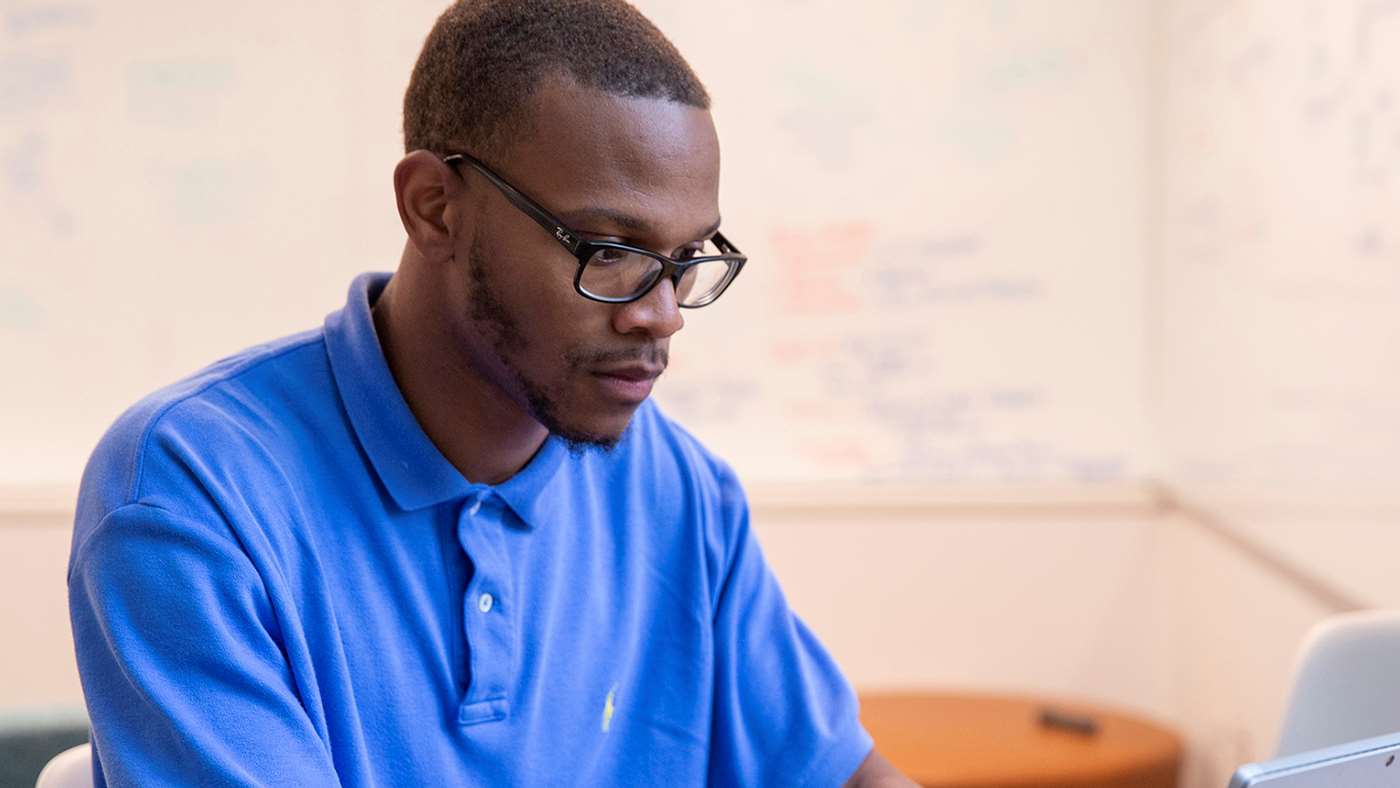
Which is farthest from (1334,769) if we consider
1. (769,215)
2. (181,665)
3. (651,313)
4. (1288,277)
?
(769,215)

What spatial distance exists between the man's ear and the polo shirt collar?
→ 7 centimetres

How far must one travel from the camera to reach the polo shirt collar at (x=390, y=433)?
110 cm

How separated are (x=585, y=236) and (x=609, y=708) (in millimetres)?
384

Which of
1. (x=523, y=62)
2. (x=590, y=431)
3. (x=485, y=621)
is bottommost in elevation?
(x=485, y=621)

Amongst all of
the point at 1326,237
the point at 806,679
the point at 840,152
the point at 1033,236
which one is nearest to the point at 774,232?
the point at 840,152

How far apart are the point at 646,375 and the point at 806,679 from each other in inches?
13.4

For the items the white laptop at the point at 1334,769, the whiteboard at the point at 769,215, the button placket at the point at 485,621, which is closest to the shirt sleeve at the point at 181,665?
the button placket at the point at 485,621

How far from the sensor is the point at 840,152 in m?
2.97

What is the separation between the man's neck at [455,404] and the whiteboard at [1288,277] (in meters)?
1.19

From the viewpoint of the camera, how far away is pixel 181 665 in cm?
92

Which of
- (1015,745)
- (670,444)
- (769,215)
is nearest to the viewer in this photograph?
(670,444)

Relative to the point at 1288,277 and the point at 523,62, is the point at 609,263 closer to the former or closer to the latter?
the point at 523,62

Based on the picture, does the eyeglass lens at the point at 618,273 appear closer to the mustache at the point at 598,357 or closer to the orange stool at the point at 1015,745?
the mustache at the point at 598,357

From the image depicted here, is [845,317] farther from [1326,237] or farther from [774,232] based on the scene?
[1326,237]
